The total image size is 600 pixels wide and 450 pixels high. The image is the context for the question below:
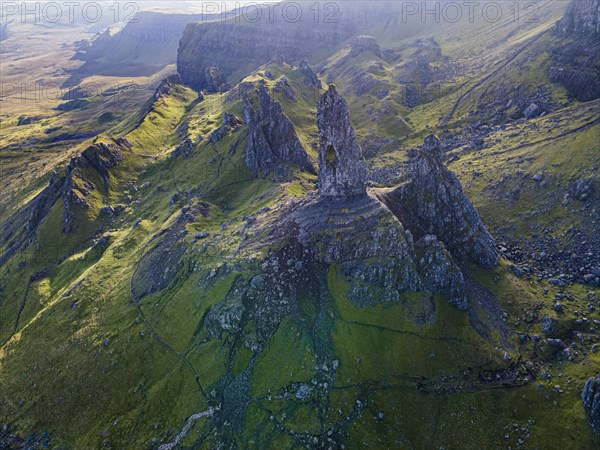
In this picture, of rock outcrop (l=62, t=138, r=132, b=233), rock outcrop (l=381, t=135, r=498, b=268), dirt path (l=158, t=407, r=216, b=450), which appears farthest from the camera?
rock outcrop (l=62, t=138, r=132, b=233)

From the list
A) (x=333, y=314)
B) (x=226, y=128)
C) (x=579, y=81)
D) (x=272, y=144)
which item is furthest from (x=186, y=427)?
(x=579, y=81)

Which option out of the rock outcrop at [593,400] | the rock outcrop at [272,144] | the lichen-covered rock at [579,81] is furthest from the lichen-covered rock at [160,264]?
the lichen-covered rock at [579,81]

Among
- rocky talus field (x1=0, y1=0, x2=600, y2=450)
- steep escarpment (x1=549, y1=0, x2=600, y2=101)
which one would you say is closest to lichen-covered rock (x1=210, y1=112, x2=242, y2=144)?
rocky talus field (x1=0, y1=0, x2=600, y2=450)

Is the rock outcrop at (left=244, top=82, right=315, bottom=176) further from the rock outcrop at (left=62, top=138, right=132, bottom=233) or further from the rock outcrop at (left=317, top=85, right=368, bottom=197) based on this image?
the rock outcrop at (left=62, top=138, right=132, bottom=233)

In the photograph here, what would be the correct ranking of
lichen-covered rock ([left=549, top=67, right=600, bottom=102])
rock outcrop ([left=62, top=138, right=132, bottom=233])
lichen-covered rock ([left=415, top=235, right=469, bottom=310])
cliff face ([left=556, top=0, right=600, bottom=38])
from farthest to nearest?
cliff face ([left=556, top=0, right=600, bottom=38]) → lichen-covered rock ([left=549, top=67, right=600, bottom=102]) → rock outcrop ([left=62, top=138, right=132, bottom=233]) → lichen-covered rock ([left=415, top=235, right=469, bottom=310])

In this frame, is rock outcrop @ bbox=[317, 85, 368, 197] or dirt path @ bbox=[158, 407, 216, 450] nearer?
dirt path @ bbox=[158, 407, 216, 450]

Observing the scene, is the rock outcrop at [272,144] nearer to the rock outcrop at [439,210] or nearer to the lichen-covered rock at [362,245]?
the lichen-covered rock at [362,245]
